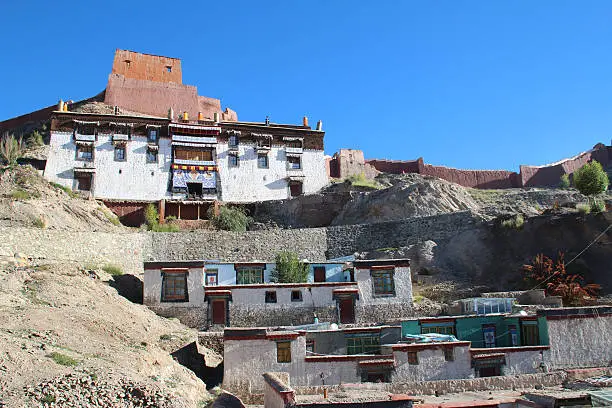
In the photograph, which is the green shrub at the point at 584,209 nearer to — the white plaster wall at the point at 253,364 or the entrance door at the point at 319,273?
the entrance door at the point at 319,273

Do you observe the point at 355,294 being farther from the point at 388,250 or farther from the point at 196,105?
the point at 196,105

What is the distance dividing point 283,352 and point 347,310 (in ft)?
23.4

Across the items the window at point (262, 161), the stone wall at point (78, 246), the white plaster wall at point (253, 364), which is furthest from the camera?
the window at point (262, 161)

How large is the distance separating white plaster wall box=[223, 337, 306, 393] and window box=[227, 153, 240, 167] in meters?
26.4

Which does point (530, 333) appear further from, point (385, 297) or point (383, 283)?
point (383, 283)

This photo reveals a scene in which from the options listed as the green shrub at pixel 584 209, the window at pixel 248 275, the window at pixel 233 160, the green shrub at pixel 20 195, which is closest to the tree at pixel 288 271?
the window at pixel 248 275

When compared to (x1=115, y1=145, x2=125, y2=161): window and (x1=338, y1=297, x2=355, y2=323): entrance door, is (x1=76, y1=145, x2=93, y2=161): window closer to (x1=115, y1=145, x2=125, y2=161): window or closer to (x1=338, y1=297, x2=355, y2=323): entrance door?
(x1=115, y1=145, x2=125, y2=161): window

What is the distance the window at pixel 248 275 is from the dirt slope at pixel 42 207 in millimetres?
10566

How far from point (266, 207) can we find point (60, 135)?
51.6 feet

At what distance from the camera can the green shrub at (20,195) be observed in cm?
3250

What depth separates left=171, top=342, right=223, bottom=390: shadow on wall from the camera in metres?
21.0

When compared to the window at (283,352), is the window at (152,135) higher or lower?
higher

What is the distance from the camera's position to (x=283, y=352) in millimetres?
20438

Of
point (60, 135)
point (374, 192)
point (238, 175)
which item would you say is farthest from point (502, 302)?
point (60, 135)
